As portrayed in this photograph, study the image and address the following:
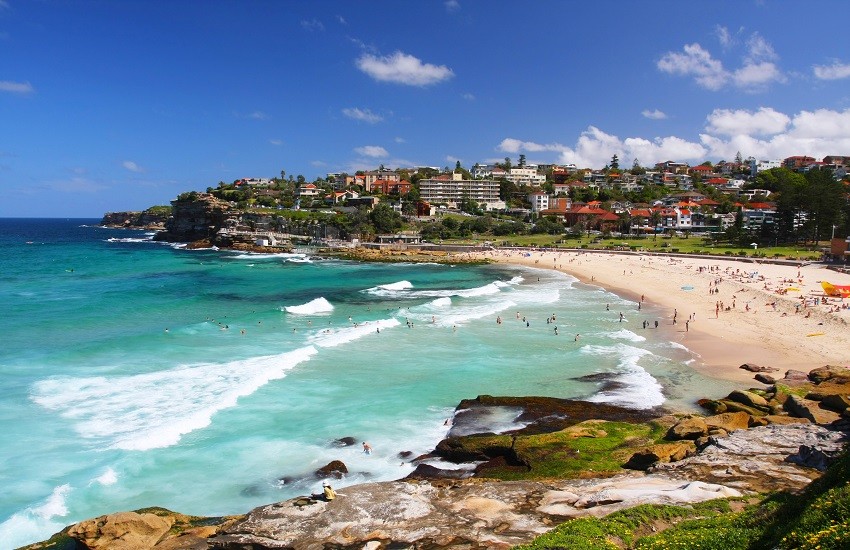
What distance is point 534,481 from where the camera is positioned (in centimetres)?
1423

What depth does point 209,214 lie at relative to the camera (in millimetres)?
109062

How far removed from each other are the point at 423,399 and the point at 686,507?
12660 millimetres

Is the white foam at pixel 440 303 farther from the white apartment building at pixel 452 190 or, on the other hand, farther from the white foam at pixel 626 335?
the white apartment building at pixel 452 190

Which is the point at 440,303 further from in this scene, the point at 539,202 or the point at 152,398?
the point at 539,202

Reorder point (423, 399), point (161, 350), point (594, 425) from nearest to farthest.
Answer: point (594, 425)
point (423, 399)
point (161, 350)

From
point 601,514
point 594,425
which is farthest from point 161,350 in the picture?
point 601,514

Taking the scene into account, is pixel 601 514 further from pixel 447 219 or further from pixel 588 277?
pixel 447 219

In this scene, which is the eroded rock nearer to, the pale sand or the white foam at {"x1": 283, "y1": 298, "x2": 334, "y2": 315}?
the pale sand

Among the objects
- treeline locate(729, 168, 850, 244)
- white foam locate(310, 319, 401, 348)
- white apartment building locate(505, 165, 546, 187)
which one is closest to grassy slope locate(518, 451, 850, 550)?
white foam locate(310, 319, 401, 348)

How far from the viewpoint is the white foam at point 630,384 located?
21266 millimetres

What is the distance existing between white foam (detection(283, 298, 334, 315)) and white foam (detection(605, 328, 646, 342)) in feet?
68.4

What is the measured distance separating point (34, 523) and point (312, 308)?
29.0 metres

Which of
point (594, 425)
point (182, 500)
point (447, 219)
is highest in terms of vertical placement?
point (447, 219)

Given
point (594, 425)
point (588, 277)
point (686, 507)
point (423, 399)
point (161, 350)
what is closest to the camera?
point (686, 507)
